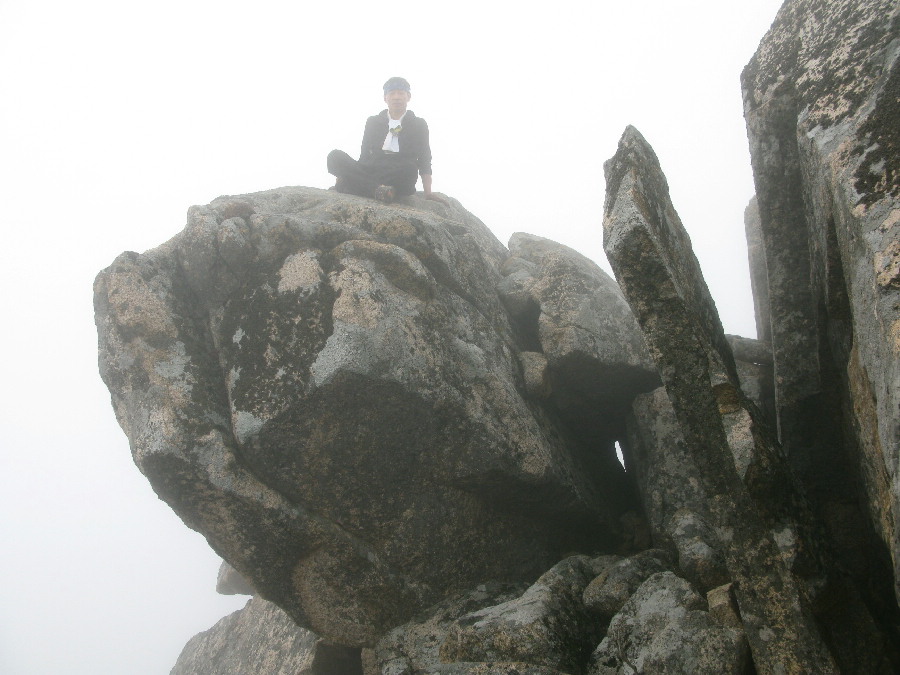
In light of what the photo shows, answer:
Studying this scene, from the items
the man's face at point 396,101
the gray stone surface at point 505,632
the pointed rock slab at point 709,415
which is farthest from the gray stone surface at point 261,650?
the man's face at point 396,101

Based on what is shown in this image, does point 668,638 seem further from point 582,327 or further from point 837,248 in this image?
point 582,327

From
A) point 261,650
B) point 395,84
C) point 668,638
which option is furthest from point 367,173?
point 261,650

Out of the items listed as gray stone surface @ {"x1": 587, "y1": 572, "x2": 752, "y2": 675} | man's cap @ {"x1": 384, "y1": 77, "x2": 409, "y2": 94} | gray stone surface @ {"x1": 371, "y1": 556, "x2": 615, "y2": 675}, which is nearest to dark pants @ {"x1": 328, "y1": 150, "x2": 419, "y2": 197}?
man's cap @ {"x1": 384, "y1": 77, "x2": 409, "y2": 94}

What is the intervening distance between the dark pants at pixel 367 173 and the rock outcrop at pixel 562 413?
173 centimetres

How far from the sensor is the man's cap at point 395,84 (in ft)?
43.6

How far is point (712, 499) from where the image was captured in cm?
605

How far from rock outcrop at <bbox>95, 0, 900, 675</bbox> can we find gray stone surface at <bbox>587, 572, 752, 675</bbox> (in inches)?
1.0

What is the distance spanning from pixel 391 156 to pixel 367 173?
0.63 metres

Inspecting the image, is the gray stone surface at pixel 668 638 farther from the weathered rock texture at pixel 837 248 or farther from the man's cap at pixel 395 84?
the man's cap at pixel 395 84

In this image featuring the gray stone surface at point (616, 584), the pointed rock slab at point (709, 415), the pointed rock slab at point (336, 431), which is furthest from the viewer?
the pointed rock slab at point (336, 431)

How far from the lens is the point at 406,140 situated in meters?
13.3

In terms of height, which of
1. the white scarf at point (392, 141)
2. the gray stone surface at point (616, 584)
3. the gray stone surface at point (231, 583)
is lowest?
the gray stone surface at point (616, 584)

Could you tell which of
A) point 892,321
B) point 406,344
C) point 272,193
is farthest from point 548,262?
point 892,321

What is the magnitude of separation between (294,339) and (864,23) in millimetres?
7219
